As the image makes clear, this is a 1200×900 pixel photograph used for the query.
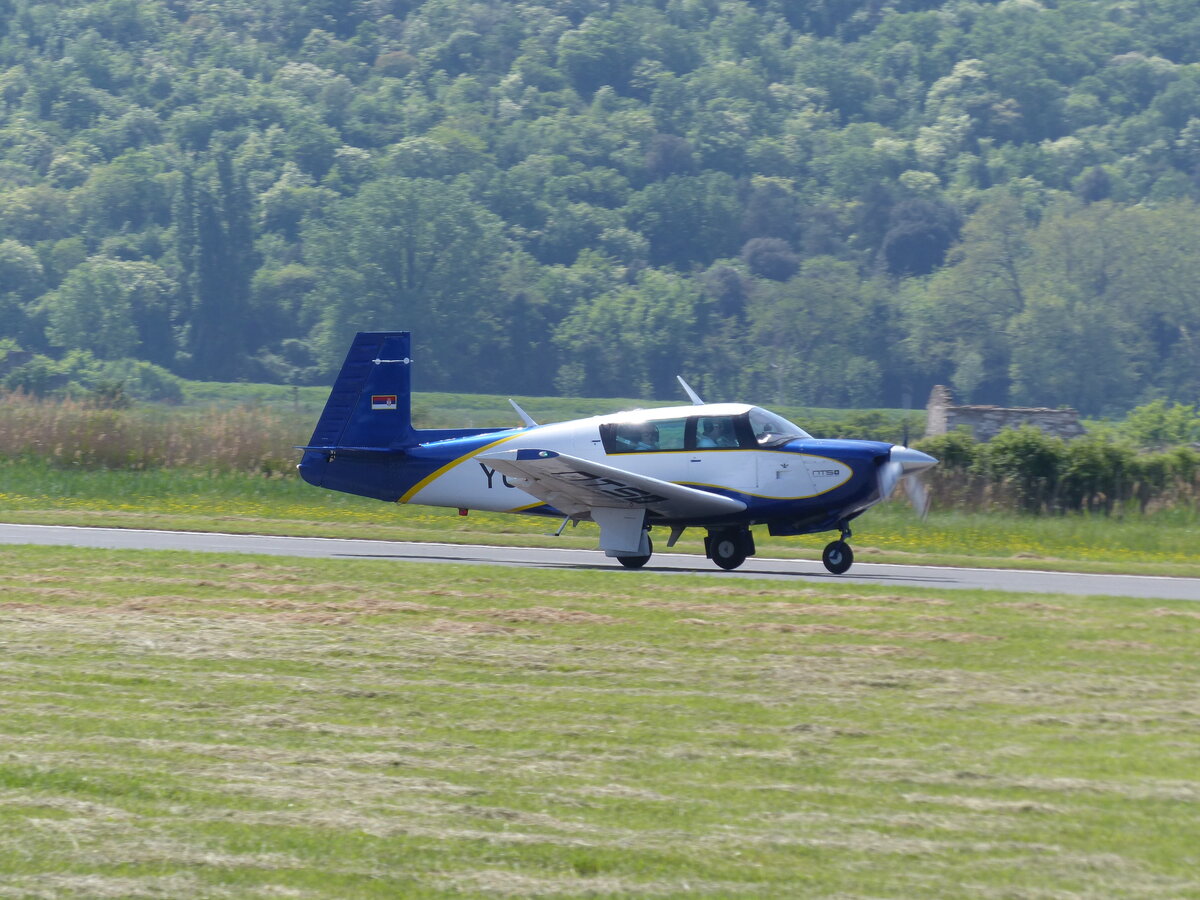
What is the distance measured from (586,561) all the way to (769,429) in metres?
3.16

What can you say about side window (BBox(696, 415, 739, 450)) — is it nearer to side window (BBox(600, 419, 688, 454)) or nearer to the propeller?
side window (BBox(600, 419, 688, 454))

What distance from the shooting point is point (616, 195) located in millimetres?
122500

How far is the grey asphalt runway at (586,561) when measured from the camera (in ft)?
57.4

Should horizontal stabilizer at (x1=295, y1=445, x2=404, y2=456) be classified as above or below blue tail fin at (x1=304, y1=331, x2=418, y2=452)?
below

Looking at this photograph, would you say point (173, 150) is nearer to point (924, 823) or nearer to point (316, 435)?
point (316, 435)

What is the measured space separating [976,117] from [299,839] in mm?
139676

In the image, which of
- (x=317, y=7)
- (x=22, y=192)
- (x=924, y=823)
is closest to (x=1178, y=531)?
(x=924, y=823)

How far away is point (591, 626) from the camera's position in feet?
42.4

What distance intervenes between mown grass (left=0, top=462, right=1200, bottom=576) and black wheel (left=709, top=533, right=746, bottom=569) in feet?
9.00

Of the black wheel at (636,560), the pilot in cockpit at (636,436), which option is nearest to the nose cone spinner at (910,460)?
the pilot in cockpit at (636,436)

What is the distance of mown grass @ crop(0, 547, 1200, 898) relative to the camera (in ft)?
21.0

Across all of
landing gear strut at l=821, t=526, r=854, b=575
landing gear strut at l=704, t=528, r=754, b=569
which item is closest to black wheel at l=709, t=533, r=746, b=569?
landing gear strut at l=704, t=528, r=754, b=569

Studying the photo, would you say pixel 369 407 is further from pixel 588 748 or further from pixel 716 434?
pixel 588 748

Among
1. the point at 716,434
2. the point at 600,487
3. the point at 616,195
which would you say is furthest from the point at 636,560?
the point at 616,195
